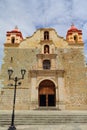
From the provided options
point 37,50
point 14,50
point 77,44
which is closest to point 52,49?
point 37,50

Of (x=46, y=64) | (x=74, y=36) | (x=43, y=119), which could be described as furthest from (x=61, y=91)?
(x=74, y=36)

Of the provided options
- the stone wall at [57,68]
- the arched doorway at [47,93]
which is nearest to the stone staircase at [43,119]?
the stone wall at [57,68]

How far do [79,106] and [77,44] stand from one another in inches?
295

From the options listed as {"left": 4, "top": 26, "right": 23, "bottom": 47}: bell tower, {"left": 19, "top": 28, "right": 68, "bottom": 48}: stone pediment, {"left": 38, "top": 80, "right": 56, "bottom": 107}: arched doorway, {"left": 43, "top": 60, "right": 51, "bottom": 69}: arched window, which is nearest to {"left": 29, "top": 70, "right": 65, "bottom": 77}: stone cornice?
{"left": 43, "top": 60, "right": 51, "bottom": 69}: arched window

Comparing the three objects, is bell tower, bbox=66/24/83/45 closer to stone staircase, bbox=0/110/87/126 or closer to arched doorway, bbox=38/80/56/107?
arched doorway, bbox=38/80/56/107

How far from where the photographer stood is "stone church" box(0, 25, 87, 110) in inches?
725

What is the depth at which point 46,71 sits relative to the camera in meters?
19.4

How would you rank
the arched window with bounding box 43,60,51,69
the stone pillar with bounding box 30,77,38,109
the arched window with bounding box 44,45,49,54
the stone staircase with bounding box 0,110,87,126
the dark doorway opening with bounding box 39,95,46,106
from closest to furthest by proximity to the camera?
1. the stone staircase with bounding box 0,110,87,126
2. the stone pillar with bounding box 30,77,38,109
3. the dark doorway opening with bounding box 39,95,46,106
4. the arched window with bounding box 43,60,51,69
5. the arched window with bounding box 44,45,49,54

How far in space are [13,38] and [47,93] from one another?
27.1 ft

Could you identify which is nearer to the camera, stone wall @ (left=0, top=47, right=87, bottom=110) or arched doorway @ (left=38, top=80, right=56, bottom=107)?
stone wall @ (left=0, top=47, right=87, bottom=110)

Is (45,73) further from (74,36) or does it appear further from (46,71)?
(74,36)

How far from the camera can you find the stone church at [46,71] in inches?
725

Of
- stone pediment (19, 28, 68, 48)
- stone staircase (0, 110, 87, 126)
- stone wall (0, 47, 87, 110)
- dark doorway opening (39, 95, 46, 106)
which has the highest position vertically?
stone pediment (19, 28, 68, 48)

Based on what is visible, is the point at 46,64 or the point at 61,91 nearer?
the point at 61,91
